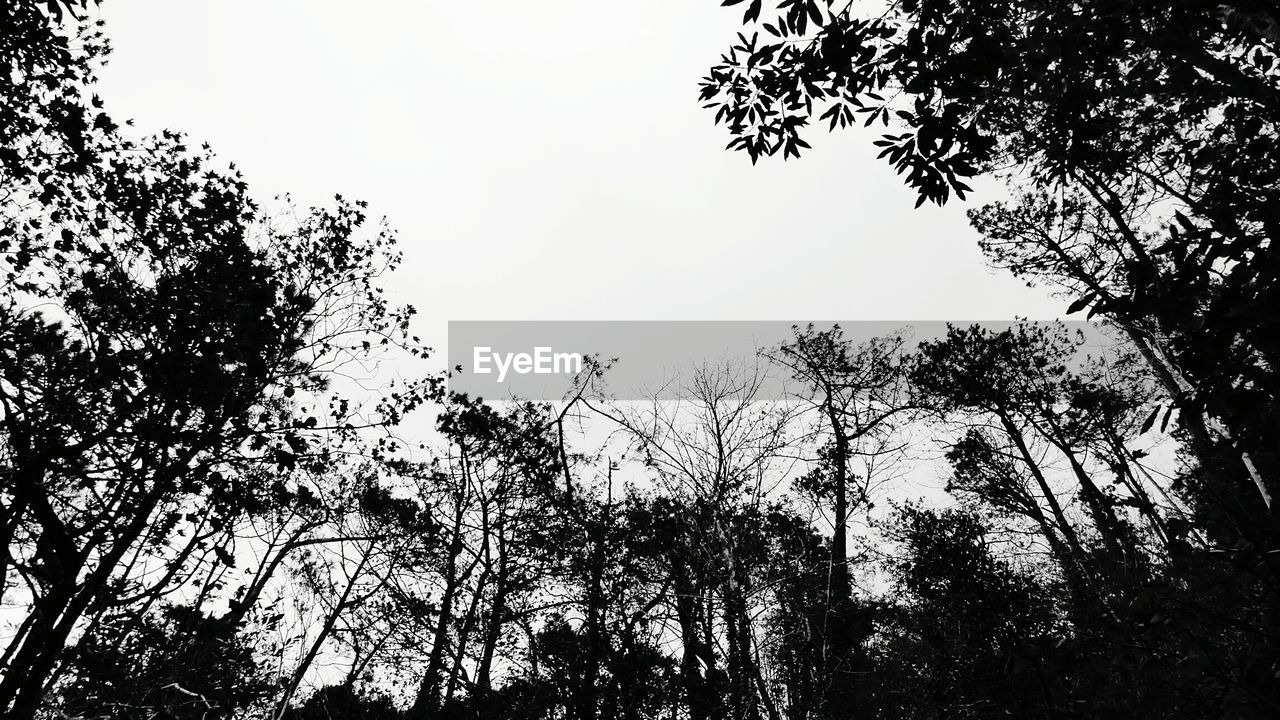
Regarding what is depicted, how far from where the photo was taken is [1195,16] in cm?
280

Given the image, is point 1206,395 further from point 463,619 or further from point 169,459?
point 463,619

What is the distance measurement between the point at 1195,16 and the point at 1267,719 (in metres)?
3.10

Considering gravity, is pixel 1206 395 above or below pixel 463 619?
below

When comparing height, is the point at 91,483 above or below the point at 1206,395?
above

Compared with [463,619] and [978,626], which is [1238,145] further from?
[463,619]

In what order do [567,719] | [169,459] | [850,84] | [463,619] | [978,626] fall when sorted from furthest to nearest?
1. [463,619]
2. [978,626]
3. [567,719]
4. [169,459]
5. [850,84]

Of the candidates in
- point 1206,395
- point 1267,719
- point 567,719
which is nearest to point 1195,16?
point 1206,395

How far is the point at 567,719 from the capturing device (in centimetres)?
1038

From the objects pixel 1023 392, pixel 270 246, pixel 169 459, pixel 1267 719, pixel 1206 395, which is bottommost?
pixel 1267 719

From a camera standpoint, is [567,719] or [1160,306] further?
[567,719]

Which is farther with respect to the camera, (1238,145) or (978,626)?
(978,626)

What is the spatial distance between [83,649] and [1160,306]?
384 inches

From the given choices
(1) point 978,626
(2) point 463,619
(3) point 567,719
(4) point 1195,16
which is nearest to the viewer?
(4) point 1195,16

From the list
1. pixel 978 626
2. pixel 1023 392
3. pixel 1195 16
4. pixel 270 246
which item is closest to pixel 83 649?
pixel 270 246
